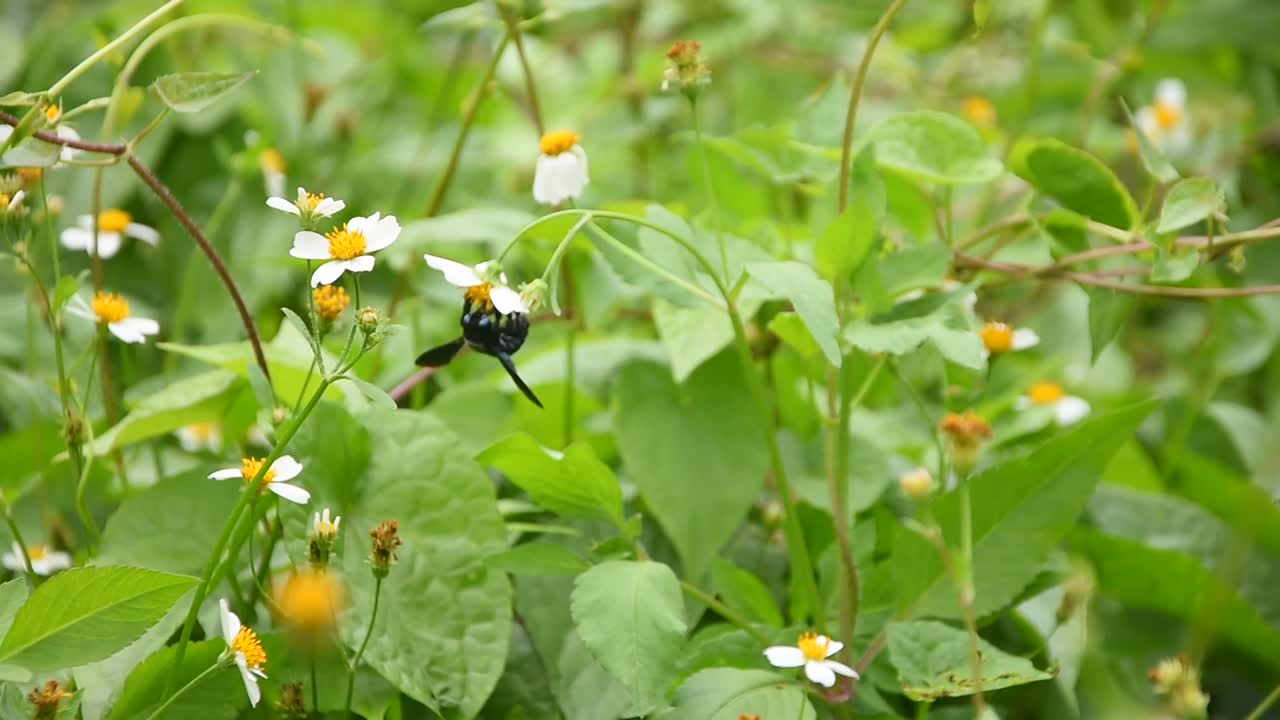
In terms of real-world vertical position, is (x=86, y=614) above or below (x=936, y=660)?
above

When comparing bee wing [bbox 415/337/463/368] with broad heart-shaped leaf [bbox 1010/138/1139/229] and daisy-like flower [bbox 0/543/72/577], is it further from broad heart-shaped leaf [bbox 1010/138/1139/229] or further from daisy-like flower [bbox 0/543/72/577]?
broad heart-shaped leaf [bbox 1010/138/1139/229]

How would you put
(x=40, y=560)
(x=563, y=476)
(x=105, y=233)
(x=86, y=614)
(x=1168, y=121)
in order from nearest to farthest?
(x=86, y=614)
(x=563, y=476)
(x=40, y=560)
(x=105, y=233)
(x=1168, y=121)

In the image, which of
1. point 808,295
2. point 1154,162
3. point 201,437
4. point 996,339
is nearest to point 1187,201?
point 1154,162

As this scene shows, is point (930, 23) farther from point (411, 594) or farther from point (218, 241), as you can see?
point (411, 594)

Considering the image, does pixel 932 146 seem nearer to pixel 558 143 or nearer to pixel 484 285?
pixel 558 143

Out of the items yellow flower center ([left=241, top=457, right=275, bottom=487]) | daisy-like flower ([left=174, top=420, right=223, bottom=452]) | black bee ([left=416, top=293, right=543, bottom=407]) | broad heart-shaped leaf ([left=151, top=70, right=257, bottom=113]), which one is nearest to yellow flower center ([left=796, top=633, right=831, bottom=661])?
black bee ([left=416, top=293, right=543, bottom=407])

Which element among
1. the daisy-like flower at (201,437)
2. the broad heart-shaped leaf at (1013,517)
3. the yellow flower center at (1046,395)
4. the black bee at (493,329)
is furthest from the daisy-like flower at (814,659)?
the daisy-like flower at (201,437)
